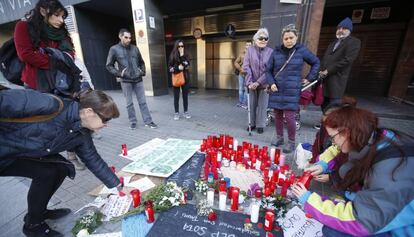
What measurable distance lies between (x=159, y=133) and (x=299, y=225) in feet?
10.2

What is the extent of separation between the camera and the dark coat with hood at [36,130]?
1.43 m

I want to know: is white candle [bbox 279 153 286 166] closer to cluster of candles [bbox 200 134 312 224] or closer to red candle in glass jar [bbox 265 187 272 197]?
cluster of candles [bbox 200 134 312 224]

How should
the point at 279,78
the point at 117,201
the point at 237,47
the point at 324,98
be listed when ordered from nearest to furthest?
the point at 117,201, the point at 279,78, the point at 324,98, the point at 237,47

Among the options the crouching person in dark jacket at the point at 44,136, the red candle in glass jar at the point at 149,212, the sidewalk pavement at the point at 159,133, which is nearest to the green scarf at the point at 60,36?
the crouching person in dark jacket at the point at 44,136

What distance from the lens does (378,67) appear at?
8.01m

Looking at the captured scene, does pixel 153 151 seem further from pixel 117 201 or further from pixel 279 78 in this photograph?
pixel 279 78

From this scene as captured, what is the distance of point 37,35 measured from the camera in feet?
7.52

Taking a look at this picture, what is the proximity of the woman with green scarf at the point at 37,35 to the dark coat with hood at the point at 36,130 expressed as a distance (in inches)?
40.3

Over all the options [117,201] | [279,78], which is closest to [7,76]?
[117,201]

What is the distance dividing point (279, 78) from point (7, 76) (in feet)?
11.3

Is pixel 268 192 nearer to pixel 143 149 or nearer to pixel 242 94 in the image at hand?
pixel 143 149

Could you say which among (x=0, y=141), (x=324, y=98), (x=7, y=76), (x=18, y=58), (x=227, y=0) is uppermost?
(x=227, y=0)

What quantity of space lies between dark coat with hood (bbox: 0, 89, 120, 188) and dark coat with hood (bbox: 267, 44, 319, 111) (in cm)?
264

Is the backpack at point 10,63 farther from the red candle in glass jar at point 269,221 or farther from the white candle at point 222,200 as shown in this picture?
the red candle in glass jar at point 269,221
